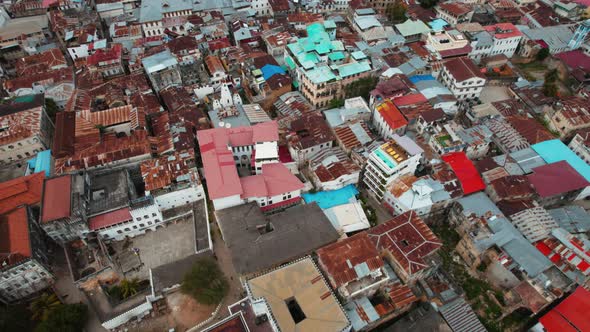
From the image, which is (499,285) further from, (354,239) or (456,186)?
(354,239)

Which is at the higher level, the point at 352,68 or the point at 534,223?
the point at 352,68

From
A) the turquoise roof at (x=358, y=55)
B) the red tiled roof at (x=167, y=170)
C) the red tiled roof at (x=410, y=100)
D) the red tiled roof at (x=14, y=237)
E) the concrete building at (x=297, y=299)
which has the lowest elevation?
the concrete building at (x=297, y=299)

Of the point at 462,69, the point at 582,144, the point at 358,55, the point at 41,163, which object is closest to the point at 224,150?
the point at 41,163

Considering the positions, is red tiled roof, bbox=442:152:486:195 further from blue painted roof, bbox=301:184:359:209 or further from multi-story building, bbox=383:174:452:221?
Answer: blue painted roof, bbox=301:184:359:209

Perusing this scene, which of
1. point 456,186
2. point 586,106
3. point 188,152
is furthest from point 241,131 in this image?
point 586,106

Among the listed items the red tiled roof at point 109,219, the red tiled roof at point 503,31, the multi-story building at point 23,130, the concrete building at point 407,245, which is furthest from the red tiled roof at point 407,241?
the multi-story building at point 23,130

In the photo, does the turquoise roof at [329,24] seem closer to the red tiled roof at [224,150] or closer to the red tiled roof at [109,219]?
the red tiled roof at [224,150]

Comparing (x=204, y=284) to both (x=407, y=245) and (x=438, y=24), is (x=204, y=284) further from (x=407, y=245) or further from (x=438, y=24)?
(x=438, y=24)
